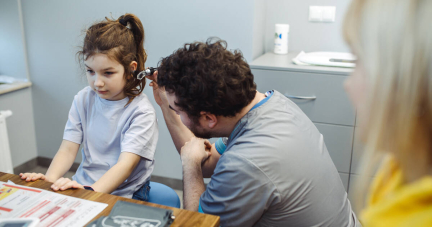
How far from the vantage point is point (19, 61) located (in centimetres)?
258

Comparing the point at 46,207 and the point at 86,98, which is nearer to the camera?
the point at 46,207

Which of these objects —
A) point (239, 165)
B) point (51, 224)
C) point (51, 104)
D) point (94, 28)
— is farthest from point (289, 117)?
point (51, 104)

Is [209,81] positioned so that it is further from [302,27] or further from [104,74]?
[302,27]

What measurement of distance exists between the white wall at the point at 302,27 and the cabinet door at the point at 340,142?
2.04 feet

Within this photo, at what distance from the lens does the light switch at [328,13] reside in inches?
90.6

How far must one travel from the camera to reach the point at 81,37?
2434 mm

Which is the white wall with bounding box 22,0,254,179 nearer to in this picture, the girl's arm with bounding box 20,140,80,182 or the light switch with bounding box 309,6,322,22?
the light switch with bounding box 309,6,322,22

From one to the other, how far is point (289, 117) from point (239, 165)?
0.75 ft

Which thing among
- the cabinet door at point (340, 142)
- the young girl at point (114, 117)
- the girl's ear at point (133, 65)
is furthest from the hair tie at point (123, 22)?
the cabinet door at point (340, 142)

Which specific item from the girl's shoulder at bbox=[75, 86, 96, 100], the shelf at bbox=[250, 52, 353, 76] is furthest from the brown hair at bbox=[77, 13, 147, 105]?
the shelf at bbox=[250, 52, 353, 76]

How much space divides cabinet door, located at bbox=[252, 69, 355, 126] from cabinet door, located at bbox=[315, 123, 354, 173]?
1.3 inches

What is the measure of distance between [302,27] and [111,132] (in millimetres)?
1477

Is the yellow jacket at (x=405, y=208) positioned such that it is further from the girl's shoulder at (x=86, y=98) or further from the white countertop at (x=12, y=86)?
the white countertop at (x=12, y=86)

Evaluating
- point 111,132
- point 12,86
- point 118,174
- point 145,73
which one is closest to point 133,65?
point 145,73
